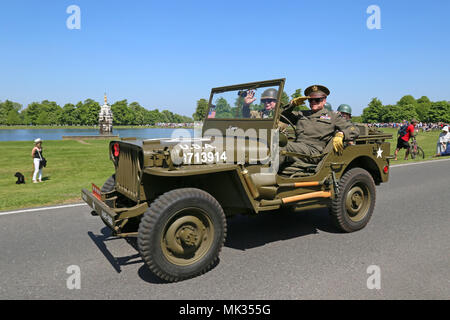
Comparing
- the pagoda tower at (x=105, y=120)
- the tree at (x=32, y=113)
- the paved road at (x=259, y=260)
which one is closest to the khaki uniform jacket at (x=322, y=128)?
the paved road at (x=259, y=260)

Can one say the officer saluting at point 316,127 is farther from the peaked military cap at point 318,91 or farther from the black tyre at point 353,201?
the black tyre at point 353,201

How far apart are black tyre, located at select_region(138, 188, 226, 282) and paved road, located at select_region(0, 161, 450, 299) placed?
0.55ft

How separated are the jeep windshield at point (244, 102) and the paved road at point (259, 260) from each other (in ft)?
5.38

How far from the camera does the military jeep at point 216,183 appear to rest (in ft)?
11.0

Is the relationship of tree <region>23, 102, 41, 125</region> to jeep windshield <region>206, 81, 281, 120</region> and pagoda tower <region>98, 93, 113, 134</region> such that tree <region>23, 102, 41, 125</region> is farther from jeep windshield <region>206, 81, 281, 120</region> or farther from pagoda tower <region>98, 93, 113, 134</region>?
jeep windshield <region>206, 81, 281, 120</region>

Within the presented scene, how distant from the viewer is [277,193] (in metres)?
4.16

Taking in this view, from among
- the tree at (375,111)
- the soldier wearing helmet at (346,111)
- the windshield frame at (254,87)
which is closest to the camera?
the windshield frame at (254,87)

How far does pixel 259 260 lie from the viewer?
12.7ft

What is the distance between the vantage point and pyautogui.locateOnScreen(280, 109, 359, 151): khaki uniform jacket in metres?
4.86

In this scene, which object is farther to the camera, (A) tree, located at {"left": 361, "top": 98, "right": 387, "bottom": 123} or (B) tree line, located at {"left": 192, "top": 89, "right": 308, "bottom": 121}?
(A) tree, located at {"left": 361, "top": 98, "right": 387, "bottom": 123}

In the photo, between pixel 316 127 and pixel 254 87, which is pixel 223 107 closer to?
pixel 254 87

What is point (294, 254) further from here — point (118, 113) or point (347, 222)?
point (118, 113)

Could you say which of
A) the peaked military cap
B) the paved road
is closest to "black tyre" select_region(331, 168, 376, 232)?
the paved road
